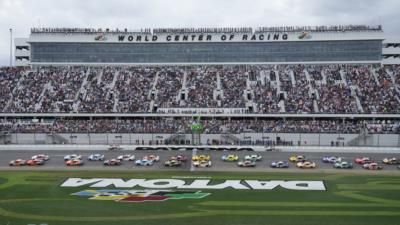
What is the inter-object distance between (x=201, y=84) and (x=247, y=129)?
22836mm

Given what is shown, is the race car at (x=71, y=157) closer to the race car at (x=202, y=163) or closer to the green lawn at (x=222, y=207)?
the green lawn at (x=222, y=207)

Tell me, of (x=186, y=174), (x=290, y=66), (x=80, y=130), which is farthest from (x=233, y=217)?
(x=290, y=66)

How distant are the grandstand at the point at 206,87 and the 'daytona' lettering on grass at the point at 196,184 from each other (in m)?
34.4

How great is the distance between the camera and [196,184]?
6569 cm

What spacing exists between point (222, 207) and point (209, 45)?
82.4 meters

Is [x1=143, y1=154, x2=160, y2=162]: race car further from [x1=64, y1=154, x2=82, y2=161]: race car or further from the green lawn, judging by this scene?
the green lawn

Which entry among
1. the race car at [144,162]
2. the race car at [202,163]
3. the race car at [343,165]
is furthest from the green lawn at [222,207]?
the race car at [202,163]

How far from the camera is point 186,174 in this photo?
242ft

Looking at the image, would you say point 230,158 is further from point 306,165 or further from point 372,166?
point 372,166

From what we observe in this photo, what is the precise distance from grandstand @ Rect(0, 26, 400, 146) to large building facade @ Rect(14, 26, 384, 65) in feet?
0.78

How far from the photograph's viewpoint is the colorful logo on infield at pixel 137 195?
187 ft

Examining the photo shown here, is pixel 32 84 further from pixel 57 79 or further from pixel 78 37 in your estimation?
pixel 78 37

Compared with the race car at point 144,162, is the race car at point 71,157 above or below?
above

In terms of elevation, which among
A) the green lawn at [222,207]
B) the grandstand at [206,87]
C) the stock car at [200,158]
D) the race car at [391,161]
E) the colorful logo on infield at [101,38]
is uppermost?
the colorful logo on infield at [101,38]
